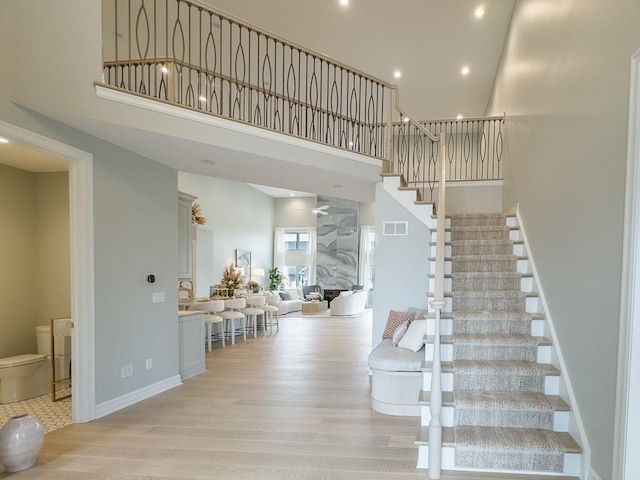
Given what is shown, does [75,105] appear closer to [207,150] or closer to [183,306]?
[207,150]

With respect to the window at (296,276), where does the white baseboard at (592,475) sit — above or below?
above

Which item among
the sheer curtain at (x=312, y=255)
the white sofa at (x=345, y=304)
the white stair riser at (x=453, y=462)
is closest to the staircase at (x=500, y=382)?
the white stair riser at (x=453, y=462)

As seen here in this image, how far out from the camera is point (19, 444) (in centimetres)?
286

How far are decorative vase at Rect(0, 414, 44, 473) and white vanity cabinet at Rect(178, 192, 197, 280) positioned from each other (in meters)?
2.73

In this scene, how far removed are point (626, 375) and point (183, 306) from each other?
6.63 meters

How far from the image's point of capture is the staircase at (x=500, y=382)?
9.08 feet

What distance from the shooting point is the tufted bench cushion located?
156 inches

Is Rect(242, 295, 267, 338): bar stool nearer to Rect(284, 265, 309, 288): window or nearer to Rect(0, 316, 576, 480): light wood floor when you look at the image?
Rect(0, 316, 576, 480): light wood floor

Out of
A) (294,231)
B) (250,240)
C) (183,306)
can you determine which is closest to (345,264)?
(294,231)

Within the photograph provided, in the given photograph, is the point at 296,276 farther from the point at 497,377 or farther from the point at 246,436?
the point at 497,377

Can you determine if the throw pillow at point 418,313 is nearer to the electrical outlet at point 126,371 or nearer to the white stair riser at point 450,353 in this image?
the white stair riser at point 450,353

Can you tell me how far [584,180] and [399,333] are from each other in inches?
99.2

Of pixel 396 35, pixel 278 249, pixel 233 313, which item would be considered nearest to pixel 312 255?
pixel 278 249

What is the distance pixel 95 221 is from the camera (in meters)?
3.91
